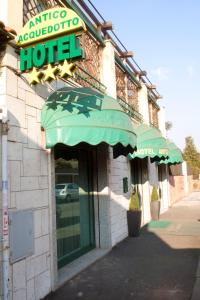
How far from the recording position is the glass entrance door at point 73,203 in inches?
311

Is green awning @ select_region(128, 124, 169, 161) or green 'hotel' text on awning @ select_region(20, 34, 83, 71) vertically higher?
green 'hotel' text on awning @ select_region(20, 34, 83, 71)

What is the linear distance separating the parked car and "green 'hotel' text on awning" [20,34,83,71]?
318cm

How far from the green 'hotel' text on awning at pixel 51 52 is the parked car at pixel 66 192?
318cm

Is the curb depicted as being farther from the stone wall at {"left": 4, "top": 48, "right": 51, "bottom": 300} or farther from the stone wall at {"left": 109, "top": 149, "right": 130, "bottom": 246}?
the stone wall at {"left": 109, "top": 149, "right": 130, "bottom": 246}

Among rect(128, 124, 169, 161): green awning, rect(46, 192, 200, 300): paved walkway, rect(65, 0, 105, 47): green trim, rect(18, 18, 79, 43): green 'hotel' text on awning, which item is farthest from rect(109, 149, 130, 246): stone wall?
rect(18, 18, 79, 43): green 'hotel' text on awning

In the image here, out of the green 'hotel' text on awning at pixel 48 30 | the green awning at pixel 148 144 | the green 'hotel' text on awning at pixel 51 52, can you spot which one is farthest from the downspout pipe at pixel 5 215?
the green awning at pixel 148 144

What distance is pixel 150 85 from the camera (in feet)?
58.9

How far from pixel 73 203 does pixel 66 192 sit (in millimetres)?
517

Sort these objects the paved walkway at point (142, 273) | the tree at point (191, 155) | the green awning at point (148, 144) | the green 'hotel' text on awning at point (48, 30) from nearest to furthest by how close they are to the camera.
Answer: the green 'hotel' text on awning at point (48, 30) < the paved walkway at point (142, 273) < the green awning at point (148, 144) < the tree at point (191, 155)

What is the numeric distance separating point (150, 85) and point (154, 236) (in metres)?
9.29

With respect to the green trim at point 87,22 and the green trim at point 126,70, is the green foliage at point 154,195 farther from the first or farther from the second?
the green trim at point 87,22

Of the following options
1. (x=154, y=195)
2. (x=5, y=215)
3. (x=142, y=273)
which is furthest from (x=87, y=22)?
(x=154, y=195)

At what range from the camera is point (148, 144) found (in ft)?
38.4

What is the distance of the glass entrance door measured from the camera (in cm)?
789
